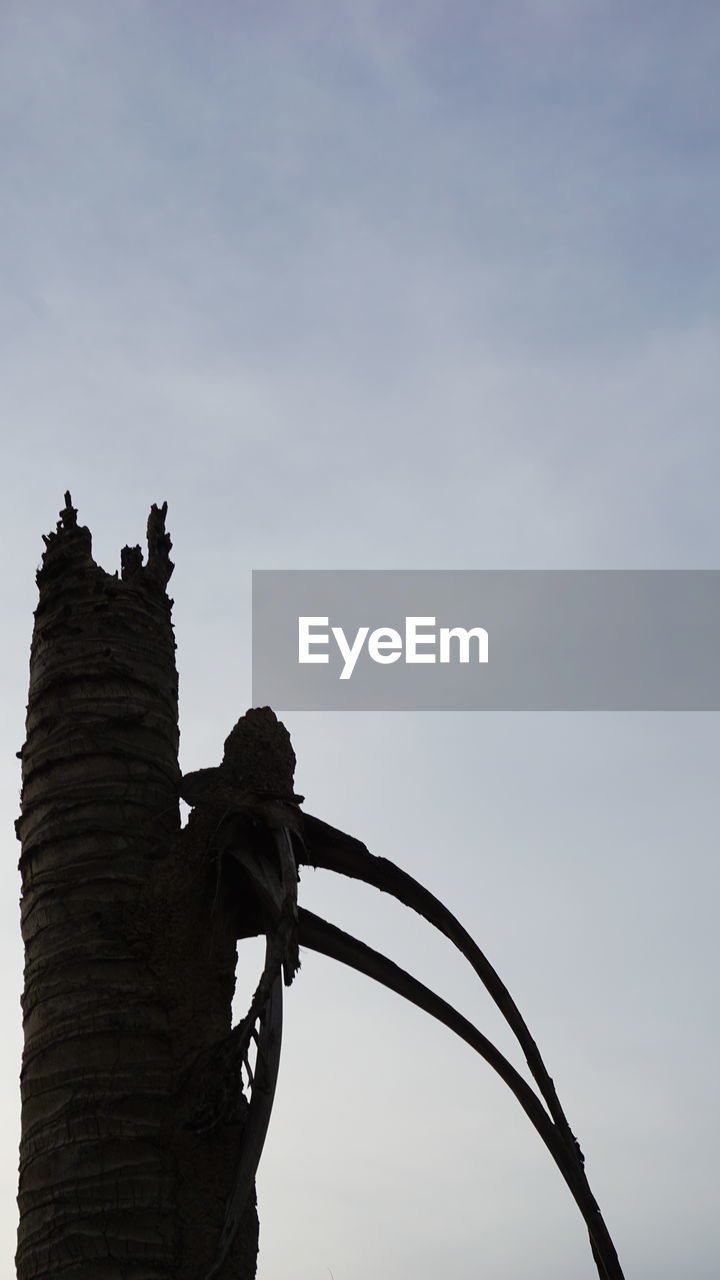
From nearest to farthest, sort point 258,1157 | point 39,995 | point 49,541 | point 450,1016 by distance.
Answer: point 258,1157 < point 39,995 < point 450,1016 < point 49,541

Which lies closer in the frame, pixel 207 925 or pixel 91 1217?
pixel 91 1217

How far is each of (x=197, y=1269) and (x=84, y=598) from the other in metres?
1.95

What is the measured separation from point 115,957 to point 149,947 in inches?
3.8

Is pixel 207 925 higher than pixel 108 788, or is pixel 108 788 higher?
pixel 108 788

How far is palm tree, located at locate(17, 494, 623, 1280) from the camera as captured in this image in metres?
3.34

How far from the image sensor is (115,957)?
11.9ft

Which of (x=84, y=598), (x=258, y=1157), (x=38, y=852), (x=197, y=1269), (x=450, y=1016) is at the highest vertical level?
(x=84, y=598)

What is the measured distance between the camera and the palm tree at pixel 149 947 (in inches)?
132

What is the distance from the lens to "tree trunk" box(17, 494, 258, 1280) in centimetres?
336

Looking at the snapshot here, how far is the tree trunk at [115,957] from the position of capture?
3.36 meters

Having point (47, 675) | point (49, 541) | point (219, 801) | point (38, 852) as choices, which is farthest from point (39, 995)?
point (49, 541)

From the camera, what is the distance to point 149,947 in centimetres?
367

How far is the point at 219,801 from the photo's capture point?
3.88 m

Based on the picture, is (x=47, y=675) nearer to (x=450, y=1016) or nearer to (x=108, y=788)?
(x=108, y=788)
